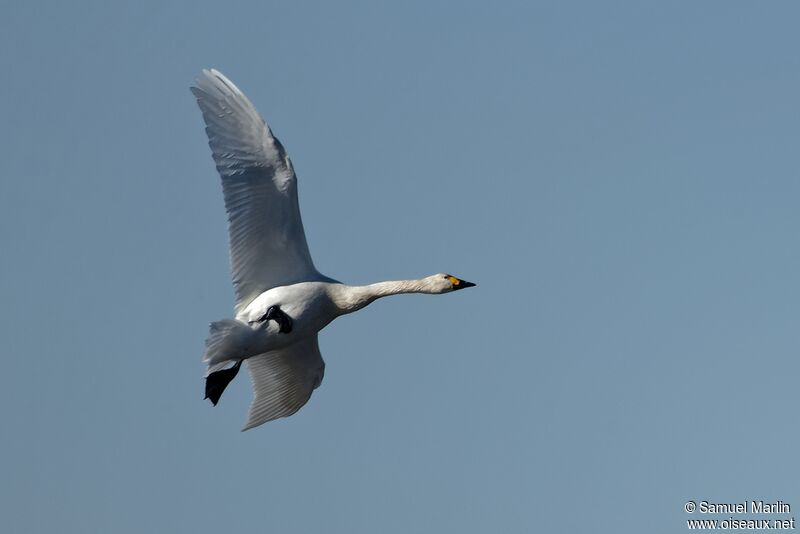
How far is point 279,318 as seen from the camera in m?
33.1

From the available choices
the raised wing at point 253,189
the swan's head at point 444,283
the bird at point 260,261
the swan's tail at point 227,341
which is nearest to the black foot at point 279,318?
the bird at point 260,261

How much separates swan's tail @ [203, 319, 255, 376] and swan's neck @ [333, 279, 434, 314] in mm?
1946

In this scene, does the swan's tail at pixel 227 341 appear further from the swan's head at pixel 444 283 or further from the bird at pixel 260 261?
the swan's head at pixel 444 283

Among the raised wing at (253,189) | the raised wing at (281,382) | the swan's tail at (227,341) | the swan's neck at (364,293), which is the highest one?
the raised wing at (253,189)

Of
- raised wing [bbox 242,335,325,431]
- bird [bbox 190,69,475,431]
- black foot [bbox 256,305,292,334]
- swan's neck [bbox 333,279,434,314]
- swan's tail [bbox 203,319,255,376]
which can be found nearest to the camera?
swan's tail [bbox 203,319,255,376]

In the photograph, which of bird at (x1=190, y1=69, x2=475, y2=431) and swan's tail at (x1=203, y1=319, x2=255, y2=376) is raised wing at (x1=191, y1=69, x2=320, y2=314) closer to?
bird at (x1=190, y1=69, x2=475, y2=431)

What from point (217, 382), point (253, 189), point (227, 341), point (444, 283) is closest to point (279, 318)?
point (227, 341)

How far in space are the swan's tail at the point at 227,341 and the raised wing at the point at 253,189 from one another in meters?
1.77

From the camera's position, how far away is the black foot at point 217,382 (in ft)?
109

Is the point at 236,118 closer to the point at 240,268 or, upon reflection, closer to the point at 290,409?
the point at 240,268

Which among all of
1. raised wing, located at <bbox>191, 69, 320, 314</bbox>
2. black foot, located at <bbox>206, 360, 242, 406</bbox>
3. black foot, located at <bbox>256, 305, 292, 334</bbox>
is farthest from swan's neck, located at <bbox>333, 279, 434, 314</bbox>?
black foot, located at <bbox>206, 360, 242, 406</bbox>

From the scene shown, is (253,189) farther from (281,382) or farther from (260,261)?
(281,382)

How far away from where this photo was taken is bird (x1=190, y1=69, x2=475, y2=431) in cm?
3259

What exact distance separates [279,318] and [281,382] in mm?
3689
